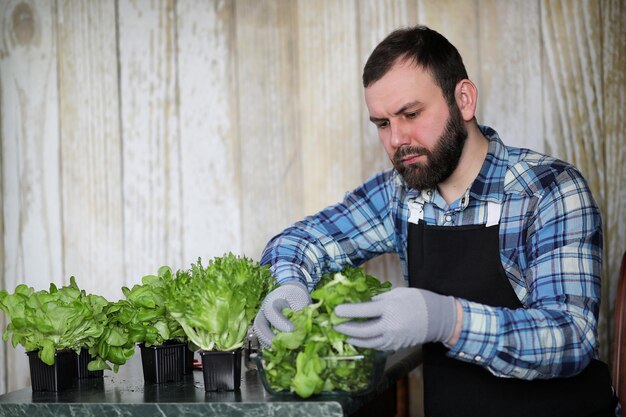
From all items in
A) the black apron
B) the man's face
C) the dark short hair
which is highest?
the dark short hair

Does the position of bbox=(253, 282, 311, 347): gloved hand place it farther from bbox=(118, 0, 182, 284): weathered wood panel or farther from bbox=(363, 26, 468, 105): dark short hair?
bbox=(118, 0, 182, 284): weathered wood panel

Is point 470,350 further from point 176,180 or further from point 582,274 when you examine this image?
point 176,180

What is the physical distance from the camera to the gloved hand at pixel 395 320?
1.55 m

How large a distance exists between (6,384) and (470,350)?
6.60 feet

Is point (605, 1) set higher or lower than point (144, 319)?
higher

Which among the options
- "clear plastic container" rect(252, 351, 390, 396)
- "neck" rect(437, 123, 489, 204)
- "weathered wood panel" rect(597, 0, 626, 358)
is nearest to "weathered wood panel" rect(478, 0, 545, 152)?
"weathered wood panel" rect(597, 0, 626, 358)

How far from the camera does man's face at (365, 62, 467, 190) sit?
216cm

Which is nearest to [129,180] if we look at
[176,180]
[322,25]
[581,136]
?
[176,180]

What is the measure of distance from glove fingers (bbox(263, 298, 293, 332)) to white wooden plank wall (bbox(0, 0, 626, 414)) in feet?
3.62

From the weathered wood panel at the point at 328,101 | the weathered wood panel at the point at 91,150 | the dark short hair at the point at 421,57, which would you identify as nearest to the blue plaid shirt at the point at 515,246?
the dark short hair at the point at 421,57

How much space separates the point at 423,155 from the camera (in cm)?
220

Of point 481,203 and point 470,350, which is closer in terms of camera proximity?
point 470,350

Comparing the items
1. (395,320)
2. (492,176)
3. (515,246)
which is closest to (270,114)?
(492,176)

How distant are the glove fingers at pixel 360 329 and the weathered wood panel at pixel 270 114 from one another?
1.40 metres
